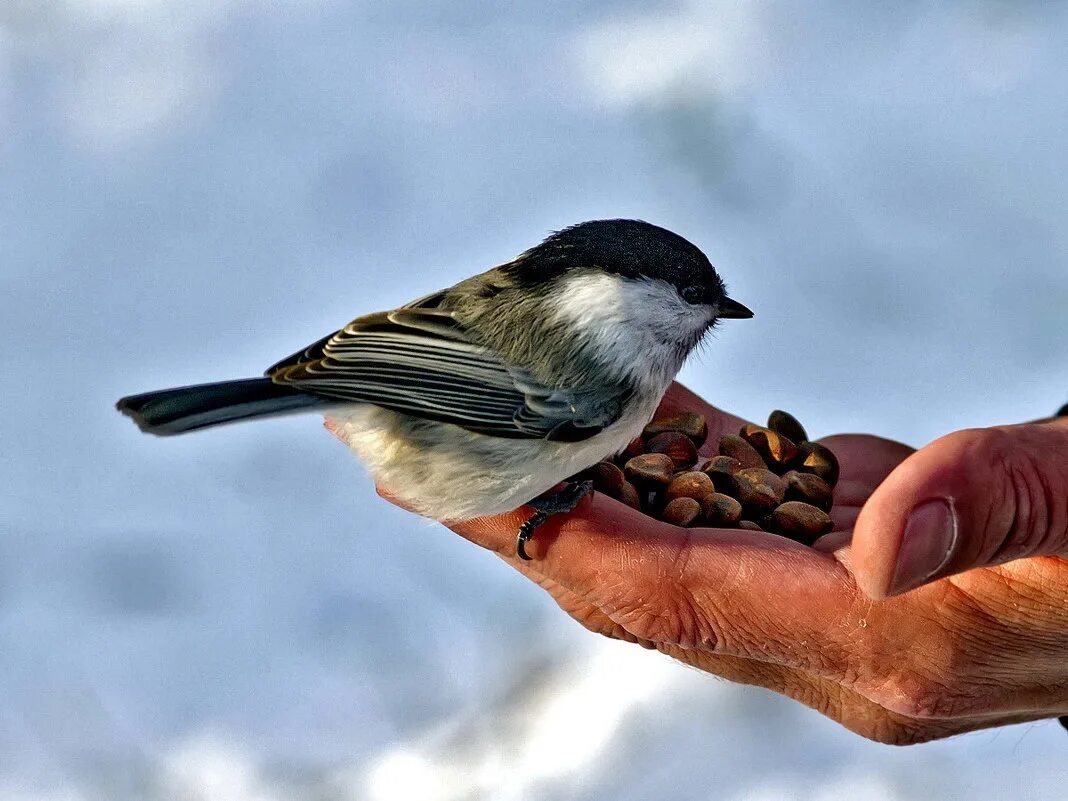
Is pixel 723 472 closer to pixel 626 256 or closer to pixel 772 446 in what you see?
Answer: pixel 772 446

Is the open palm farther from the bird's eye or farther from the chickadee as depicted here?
the bird's eye

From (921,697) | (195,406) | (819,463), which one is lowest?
(921,697)

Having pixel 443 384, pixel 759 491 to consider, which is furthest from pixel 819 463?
pixel 443 384

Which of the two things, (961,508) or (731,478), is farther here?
(731,478)

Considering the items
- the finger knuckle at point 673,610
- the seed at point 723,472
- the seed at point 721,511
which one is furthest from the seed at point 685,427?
the finger knuckle at point 673,610

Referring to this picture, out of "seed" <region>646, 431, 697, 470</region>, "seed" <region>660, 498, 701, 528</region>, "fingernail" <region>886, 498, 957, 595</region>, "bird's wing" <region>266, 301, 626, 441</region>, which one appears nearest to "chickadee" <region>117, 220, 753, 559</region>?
"bird's wing" <region>266, 301, 626, 441</region>

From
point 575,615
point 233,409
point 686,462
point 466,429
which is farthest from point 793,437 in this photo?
point 233,409

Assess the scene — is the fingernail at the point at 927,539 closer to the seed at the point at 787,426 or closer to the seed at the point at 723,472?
the seed at the point at 723,472
